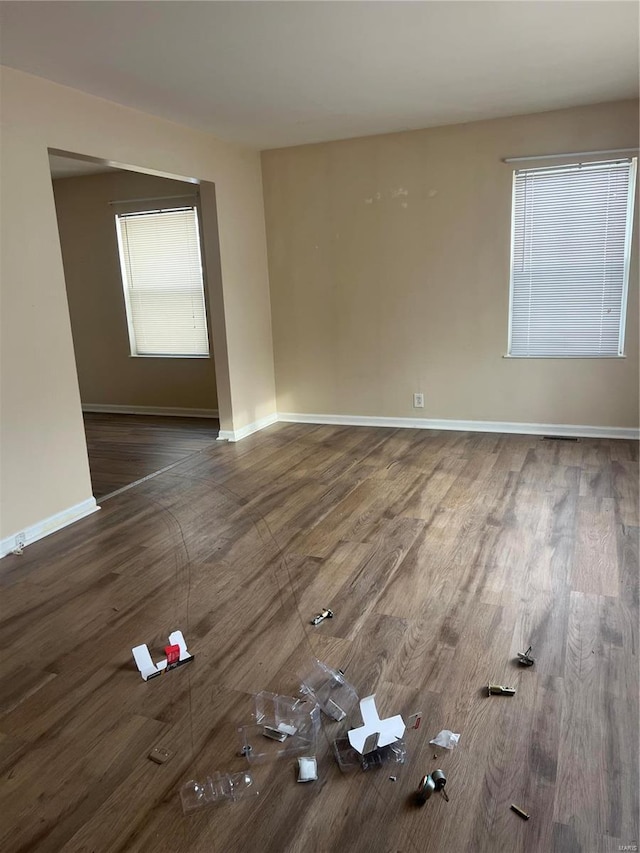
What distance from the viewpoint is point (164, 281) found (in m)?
6.48

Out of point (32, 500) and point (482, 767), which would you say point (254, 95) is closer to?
point (32, 500)

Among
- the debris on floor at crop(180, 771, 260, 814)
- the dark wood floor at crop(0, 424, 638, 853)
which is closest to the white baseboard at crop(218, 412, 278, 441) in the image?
the dark wood floor at crop(0, 424, 638, 853)

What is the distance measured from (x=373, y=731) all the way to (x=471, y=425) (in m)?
3.86

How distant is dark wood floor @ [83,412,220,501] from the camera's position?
4656mm

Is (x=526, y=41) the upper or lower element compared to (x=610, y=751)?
upper

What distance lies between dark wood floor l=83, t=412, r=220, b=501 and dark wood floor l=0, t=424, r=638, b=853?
43cm

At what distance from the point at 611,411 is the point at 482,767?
12.7ft

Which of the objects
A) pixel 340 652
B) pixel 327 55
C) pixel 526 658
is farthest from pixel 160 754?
pixel 327 55

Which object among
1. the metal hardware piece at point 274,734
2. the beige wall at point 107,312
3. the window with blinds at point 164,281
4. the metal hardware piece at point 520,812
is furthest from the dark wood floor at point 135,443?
the metal hardware piece at point 520,812

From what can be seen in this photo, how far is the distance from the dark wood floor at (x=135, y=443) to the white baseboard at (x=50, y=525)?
0.98 ft

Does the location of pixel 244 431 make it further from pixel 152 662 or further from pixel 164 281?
pixel 152 662

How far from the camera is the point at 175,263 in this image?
6367 millimetres

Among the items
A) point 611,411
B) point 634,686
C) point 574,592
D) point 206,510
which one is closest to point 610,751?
point 634,686

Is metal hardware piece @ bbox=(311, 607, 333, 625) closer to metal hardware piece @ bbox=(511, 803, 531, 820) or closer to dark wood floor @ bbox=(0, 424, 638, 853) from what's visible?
dark wood floor @ bbox=(0, 424, 638, 853)
